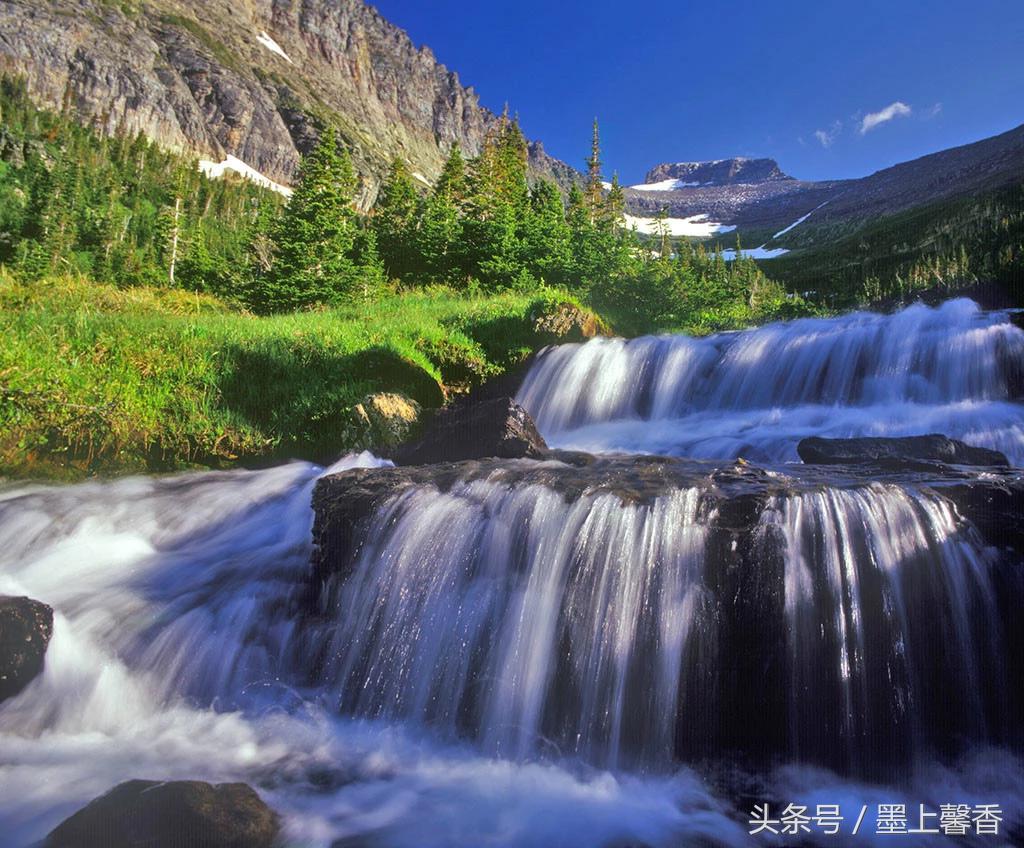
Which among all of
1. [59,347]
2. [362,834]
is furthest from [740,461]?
[59,347]

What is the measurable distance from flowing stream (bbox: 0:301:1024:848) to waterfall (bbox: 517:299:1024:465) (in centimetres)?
411

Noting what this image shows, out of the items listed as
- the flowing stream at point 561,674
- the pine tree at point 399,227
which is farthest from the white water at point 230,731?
the pine tree at point 399,227

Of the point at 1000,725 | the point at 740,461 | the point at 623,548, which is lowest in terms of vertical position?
the point at 1000,725

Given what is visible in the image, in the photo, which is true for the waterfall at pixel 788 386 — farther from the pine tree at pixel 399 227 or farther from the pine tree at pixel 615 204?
the pine tree at pixel 615 204

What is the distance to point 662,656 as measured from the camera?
4.21m

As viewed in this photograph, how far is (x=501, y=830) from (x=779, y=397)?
364 inches

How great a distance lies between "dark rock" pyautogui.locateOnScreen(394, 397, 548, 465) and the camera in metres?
8.12

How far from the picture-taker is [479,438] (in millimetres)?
8188

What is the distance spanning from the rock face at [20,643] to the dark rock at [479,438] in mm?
4451

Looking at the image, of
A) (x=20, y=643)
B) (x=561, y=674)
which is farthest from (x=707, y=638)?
(x=20, y=643)

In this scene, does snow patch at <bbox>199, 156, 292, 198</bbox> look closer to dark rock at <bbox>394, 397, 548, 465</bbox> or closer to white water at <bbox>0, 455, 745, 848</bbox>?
dark rock at <bbox>394, 397, 548, 465</bbox>

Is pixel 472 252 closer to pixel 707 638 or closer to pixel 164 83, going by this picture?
pixel 707 638

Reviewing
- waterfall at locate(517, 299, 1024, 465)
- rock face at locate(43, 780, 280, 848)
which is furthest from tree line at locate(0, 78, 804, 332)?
rock face at locate(43, 780, 280, 848)

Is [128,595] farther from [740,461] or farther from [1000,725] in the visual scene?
[1000,725]
